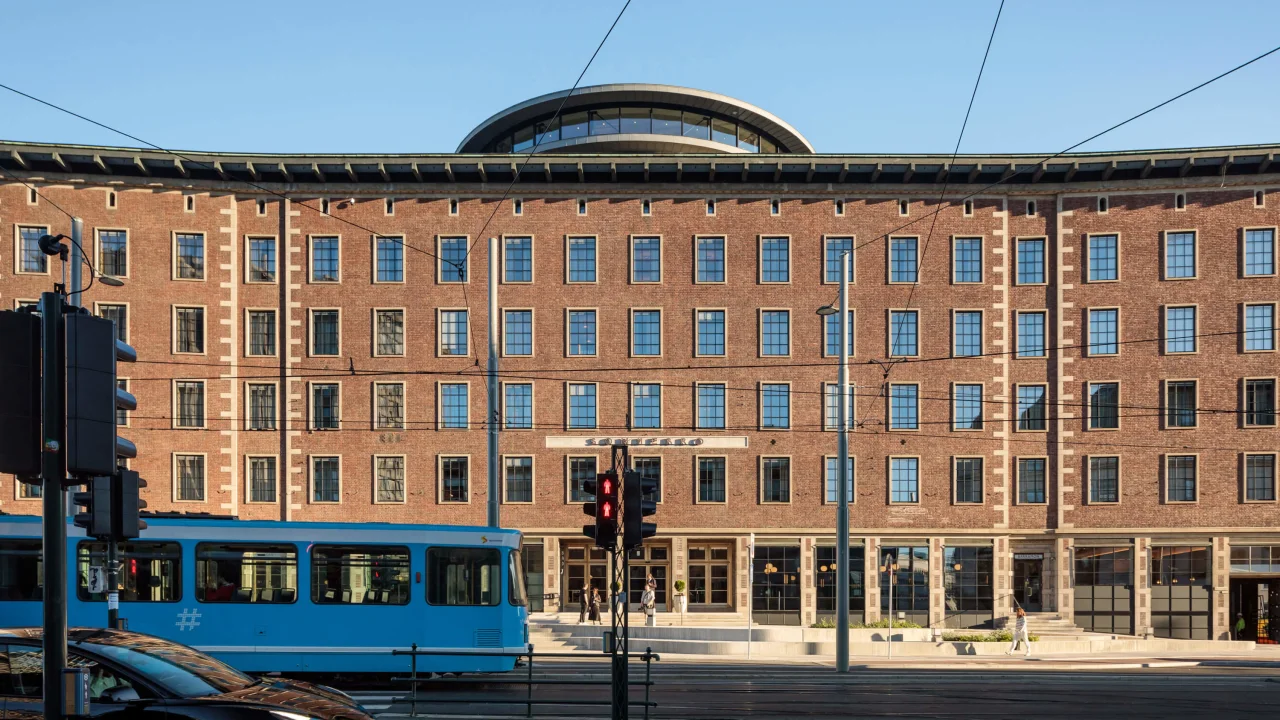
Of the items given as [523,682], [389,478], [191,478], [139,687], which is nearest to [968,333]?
[389,478]

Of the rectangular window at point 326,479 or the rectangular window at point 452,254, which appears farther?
the rectangular window at point 452,254

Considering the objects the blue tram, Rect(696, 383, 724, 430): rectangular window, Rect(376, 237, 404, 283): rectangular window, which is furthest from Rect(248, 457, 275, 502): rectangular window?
the blue tram

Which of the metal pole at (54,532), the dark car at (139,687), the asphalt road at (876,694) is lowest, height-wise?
the asphalt road at (876,694)

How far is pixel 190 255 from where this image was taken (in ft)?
127

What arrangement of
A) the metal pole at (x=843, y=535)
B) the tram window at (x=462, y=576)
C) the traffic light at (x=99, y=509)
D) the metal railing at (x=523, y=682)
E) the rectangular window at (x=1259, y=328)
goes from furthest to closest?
the rectangular window at (x=1259, y=328)
the metal pole at (x=843, y=535)
the tram window at (x=462, y=576)
the metal railing at (x=523, y=682)
the traffic light at (x=99, y=509)

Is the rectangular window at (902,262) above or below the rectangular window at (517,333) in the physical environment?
above

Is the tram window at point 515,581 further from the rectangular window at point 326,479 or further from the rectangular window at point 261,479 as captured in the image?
the rectangular window at point 261,479

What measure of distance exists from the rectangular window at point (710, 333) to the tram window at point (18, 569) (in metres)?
24.2

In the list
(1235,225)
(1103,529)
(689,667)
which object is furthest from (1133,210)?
(689,667)

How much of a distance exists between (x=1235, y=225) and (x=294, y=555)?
115ft

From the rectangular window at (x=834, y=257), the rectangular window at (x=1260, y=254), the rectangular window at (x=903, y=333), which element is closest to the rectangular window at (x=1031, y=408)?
the rectangular window at (x=903, y=333)

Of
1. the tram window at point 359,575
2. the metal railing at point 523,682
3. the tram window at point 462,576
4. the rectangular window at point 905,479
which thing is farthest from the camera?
the rectangular window at point 905,479

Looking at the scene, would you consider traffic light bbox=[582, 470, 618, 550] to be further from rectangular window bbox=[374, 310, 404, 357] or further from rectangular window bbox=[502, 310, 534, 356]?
rectangular window bbox=[374, 310, 404, 357]

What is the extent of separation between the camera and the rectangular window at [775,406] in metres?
39.1
